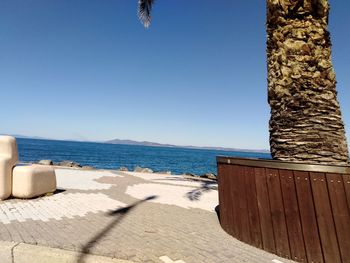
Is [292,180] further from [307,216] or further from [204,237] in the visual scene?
[204,237]

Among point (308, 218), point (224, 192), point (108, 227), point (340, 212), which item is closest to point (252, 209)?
point (224, 192)

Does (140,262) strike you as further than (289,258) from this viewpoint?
No

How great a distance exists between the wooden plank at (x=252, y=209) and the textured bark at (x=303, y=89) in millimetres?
622

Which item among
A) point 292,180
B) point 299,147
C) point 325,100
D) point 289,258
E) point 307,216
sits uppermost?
point 325,100

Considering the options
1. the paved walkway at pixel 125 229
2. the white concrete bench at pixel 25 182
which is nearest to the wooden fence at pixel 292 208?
the paved walkway at pixel 125 229

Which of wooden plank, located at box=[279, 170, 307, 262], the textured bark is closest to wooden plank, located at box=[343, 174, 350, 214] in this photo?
wooden plank, located at box=[279, 170, 307, 262]

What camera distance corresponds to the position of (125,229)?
503cm

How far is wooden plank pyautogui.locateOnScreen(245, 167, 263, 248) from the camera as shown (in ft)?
14.0

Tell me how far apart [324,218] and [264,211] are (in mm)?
849

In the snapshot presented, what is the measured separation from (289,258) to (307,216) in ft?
2.29

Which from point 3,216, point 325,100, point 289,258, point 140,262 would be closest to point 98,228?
point 140,262

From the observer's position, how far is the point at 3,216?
5.46 m

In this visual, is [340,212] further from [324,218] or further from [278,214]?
[278,214]

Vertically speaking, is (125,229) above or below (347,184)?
below
